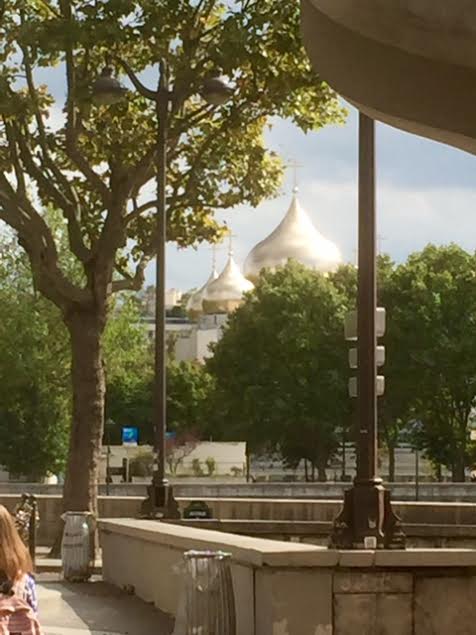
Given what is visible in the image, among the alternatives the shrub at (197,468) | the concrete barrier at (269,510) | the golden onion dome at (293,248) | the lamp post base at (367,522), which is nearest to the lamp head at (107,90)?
the concrete barrier at (269,510)

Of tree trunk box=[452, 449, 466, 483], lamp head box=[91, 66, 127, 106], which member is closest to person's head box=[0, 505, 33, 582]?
lamp head box=[91, 66, 127, 106]

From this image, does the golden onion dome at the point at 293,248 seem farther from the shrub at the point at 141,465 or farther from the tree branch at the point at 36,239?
the tree branch at the point at 36,239

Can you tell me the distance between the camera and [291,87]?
29.8 meters

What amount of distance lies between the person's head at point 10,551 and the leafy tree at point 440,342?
62.1 meters

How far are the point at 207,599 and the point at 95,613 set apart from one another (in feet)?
15.6

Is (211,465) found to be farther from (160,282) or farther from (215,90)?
(215,90)

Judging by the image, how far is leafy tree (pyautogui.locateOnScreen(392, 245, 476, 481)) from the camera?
69250mm

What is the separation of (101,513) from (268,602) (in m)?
23.6

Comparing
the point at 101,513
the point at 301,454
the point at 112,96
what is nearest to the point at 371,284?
the point at 112,96

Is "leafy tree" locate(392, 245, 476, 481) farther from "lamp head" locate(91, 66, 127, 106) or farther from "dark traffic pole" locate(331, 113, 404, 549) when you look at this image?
"dark traffic pole" locate(331, 113, 404, 549)

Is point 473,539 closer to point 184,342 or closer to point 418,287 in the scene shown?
point 418,287

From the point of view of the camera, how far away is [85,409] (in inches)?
1219

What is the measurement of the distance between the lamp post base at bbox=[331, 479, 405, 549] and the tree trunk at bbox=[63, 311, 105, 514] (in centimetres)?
1625

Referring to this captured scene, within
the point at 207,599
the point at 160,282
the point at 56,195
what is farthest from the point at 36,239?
the point at 207,599
